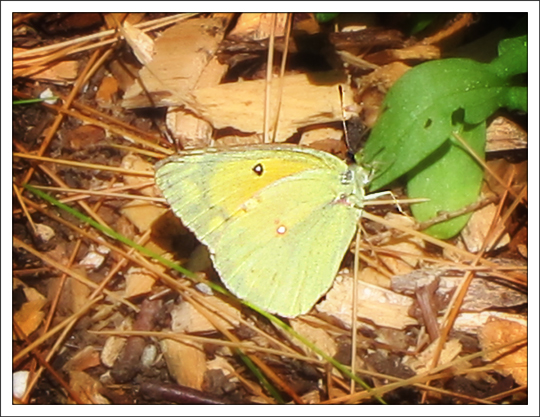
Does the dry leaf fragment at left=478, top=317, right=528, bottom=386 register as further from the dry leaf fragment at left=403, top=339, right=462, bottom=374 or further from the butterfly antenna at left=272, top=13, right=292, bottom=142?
the butterfly antenna at left=272, top=13, right=292, bottom=142

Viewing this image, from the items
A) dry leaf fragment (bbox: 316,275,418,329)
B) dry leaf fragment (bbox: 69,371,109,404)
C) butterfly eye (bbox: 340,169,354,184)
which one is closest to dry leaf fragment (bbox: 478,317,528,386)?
dry leaf fragment (bbox: 316,275,418,329)

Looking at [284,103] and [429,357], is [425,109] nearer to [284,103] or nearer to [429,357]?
[284,103]

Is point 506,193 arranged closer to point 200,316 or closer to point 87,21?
point 200,316

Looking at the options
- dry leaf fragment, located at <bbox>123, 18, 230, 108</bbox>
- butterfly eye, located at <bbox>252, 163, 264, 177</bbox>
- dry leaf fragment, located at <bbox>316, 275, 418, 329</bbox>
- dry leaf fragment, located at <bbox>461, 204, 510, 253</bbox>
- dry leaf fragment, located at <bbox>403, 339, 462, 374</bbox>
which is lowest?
dry leaf fragment, located at <bbox>403, 339, 462, 374</bbox>

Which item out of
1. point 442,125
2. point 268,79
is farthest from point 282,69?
point 442,125

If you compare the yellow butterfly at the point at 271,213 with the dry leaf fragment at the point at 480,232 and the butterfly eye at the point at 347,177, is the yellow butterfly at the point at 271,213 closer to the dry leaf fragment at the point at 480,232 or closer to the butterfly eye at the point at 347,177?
the butterfly eye at the point at 347,177

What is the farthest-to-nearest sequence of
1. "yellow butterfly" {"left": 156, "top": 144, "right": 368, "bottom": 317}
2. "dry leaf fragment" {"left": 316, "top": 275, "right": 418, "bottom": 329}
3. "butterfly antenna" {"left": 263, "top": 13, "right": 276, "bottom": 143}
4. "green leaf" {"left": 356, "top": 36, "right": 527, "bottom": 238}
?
"butterfly antenna" {"left": 263, "top": 13, "right": 276, "bottom": 143}, "dry leaf fragment" {"left": 316, "top": 275, "right": 418, "bottom": 329}, "green leaf" {"left": 356, "top": 36, "right": 527, "bottom": 238}, "yellow butterfly" {"left": 156, "top": 144, "right": 368, "bottom": 317}

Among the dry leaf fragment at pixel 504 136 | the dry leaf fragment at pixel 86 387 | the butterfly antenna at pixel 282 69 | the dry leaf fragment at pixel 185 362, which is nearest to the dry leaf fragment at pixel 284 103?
the butterfly antenna at pixel 282 69

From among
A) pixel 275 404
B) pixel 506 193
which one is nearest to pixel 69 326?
pixel 275 404
